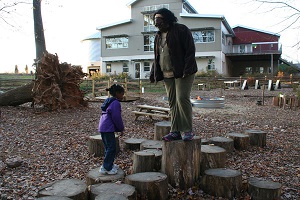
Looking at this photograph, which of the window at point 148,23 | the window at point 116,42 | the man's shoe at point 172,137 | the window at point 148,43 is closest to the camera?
the man's shoe at point 172,137

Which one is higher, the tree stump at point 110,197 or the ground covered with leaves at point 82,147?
the tree stump at point 110,197

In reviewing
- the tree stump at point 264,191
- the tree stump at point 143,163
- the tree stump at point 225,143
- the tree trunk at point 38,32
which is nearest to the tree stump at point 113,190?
the tree stump at point 143,163

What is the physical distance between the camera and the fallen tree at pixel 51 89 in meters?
11.1

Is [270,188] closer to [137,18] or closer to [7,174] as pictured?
[7,174]

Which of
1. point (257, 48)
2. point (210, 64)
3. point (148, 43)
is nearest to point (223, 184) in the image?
point (210, 64)

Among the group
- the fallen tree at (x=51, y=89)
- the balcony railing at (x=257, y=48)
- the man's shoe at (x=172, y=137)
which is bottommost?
the man's shoe at (x=172, y=137)

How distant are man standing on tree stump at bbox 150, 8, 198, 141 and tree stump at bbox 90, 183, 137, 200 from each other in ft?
3.22

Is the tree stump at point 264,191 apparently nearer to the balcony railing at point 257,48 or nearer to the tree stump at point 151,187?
the tree stump at point 151,187

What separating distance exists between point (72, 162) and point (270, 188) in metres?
3.63

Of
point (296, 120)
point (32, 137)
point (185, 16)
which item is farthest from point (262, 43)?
point (32, 137)

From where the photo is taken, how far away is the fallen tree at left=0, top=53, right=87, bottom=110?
11117 mm

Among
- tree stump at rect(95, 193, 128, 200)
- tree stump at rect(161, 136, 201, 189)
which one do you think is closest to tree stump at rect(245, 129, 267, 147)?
tree stump at rect(161, 136, 201, 189)

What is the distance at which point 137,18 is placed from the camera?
37781 millimetres

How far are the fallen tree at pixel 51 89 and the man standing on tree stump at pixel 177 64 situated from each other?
24.0ft
